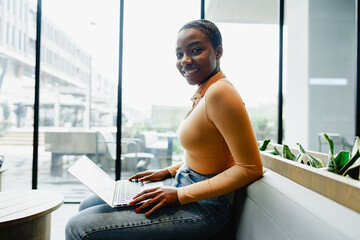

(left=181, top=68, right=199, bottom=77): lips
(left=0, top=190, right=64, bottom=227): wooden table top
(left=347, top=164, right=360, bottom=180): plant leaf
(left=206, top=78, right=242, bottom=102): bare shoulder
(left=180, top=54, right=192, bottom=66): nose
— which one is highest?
(left=180, top=54, right=192, bottom=66): nose

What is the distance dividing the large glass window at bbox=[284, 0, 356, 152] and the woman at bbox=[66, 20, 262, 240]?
2.70 metres

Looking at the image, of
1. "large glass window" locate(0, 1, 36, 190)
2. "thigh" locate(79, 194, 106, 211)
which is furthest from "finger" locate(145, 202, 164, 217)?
"large glass window" locate(0, 1, 36, 190)

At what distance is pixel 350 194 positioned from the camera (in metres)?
0.48

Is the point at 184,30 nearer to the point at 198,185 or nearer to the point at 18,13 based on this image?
the point at 198,185

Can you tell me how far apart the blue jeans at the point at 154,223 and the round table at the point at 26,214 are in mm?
400

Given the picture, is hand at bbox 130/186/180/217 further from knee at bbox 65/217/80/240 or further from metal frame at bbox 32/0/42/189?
metal frame at bbox 32/0/42/189

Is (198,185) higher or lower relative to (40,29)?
lower

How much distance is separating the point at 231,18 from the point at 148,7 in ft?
3.46

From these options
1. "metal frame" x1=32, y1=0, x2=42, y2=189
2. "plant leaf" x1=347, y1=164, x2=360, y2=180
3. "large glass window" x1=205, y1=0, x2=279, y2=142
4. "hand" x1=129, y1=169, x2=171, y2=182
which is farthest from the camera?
"large glass window" x1=205, y1=0, x2=279, y2=142

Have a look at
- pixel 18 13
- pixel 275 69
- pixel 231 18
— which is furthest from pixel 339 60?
pixel 18 13

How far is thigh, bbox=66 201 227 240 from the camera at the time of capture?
0.71 m

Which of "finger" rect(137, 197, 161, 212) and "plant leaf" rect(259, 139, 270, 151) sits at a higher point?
"plant leaf" rect(259, 139, 270, 151)

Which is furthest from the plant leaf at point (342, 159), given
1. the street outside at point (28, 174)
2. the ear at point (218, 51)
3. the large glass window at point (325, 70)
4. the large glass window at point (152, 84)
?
the large glass window at point (325, 70)

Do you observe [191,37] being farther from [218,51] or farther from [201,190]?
[201,190]
